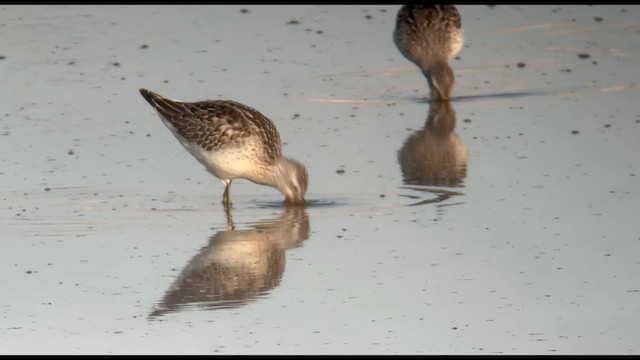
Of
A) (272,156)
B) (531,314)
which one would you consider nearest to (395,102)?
(272,156)

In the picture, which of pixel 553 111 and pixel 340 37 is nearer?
pixel 553 111

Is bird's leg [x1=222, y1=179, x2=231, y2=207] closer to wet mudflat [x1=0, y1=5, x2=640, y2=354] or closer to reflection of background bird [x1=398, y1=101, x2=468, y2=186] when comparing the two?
wet mudflat [x1=0, y1=5, x2=640, y2=354]

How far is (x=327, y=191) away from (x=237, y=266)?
2.36m

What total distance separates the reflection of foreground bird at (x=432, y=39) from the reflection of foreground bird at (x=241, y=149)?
13.2 feet

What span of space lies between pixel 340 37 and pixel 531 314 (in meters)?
9.87

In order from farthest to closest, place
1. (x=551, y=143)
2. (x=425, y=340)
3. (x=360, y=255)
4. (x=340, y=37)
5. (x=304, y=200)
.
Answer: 1. (x=340, y=37)
2. (x=551, y=143)
3. (x=304, y=200)
4. (x=360, y=255)
5. (x=425, y=340)

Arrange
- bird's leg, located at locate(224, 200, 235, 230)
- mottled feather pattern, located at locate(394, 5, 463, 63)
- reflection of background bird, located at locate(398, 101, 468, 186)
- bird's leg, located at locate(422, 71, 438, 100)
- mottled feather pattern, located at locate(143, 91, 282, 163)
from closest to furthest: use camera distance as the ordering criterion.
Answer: bird's leg, located at locate(224, 200, 235, 230) < mottled feather pattern, located at locate(143, 91, 282, 163) < reflection of background bird, located at locate(398, 101, 468, 186) < bird's leg, located at locate(422, 71, 438, 100) < mottled feather pattern, located at locate(394, 5, 463, 63)

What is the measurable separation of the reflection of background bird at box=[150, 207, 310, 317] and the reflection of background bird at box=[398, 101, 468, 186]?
5.11 ft

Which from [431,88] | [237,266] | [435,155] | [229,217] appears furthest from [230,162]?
[431,88]

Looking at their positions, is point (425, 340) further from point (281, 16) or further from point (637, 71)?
point (281, 16)

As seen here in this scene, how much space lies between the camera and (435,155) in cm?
1537

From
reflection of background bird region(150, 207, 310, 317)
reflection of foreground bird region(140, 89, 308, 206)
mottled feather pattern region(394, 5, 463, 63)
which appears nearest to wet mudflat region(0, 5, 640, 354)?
reflection of background bird region(150, 207, 310, 317)

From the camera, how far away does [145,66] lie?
60.8ft

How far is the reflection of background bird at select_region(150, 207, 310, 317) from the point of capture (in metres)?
11.0
